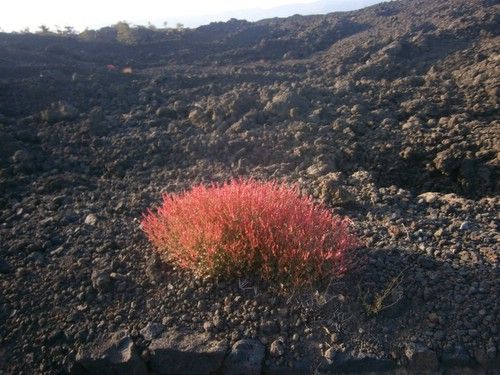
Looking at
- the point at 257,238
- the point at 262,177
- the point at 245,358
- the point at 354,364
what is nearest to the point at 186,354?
the point at 245,358

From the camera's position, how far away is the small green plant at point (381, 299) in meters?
3.22

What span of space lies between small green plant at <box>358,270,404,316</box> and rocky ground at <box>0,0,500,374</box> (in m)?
0.02

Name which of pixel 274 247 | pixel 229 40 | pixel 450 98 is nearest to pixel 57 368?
pixel 274 247

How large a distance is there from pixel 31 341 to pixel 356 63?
903 cm

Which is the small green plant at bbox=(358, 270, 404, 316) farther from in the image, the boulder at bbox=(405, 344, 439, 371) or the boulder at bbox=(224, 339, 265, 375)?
the boulder at bbox=(224, 339, 265, 375)

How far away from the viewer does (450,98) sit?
706 centimetres

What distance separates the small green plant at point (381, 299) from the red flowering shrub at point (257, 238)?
0.86ft

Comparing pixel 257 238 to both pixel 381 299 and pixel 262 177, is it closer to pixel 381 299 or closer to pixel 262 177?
pixel 381 299

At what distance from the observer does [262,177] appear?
5.50 m

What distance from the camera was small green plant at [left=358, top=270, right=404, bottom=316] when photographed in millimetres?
3222

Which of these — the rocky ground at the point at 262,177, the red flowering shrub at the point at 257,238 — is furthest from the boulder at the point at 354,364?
the red flowering shrub at the point at 257,238

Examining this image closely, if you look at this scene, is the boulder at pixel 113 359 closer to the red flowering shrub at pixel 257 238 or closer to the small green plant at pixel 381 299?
the red flowering shrub at pixel 257 238

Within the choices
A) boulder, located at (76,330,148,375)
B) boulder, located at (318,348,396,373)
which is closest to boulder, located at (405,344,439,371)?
boulder, located at (318,348,396,373)

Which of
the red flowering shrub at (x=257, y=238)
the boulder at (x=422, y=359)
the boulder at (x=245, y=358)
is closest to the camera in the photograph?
the boulder at (x=422, y=359)
